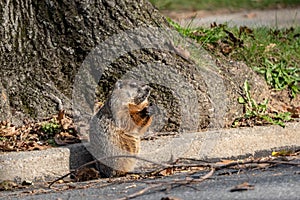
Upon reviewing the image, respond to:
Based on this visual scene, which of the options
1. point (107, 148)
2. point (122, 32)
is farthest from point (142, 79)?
point (107, 148)

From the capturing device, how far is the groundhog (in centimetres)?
548

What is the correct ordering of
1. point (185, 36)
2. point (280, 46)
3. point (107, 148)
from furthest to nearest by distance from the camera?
point (280, 46) → point (185, 36) → point (107, 148)

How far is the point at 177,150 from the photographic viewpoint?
225 inches

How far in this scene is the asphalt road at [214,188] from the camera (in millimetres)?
4152

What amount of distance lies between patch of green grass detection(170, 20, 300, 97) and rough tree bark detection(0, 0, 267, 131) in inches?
28.1

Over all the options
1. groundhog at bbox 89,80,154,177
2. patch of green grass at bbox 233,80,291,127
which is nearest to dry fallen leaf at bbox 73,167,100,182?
groundhog at bbox 89,80,154,177

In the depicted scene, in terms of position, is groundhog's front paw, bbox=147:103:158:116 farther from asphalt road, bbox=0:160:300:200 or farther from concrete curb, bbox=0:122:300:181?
asphalt road, bbox=0:160:300:200

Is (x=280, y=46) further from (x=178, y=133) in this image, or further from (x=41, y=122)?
(x=41, y=122)

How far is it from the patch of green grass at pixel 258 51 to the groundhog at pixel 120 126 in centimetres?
130

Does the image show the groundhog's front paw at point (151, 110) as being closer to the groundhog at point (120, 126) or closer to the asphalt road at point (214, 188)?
the groundhog at point (120, 126)

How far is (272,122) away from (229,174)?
56.0 inches

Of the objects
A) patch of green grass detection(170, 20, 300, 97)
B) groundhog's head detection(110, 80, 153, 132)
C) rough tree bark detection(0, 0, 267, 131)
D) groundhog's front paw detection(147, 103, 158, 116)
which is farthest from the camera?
patch of green grass detection(170, 20, 300, 97)

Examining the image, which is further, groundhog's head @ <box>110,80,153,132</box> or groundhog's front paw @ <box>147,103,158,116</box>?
groundhog's front paw @ <box>147,103,158,116</box>

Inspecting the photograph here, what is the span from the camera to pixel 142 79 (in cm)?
607
